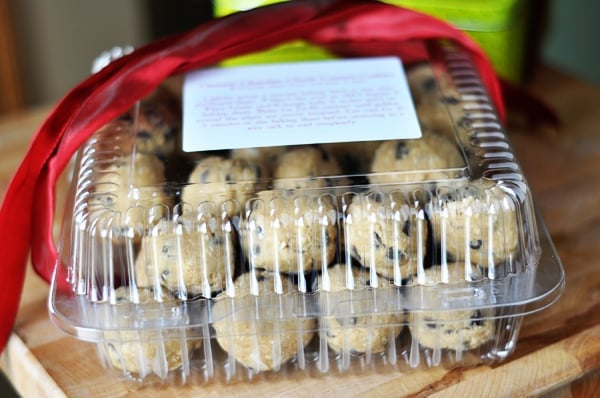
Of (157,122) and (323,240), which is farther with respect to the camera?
(157,122)

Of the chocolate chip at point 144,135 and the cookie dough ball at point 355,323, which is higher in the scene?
the chocolate chip at point 144,135

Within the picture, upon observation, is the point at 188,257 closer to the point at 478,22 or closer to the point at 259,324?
the point at 259,324

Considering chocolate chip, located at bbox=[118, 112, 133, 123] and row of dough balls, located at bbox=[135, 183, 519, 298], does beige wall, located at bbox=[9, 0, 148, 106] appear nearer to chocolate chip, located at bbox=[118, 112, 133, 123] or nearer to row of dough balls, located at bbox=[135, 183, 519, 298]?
chocolate chip, located at bbox=[118, 112, 133, 123]

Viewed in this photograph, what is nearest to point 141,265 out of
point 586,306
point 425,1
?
point 586,306

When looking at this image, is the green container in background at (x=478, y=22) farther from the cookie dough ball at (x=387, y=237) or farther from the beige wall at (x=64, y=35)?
the beige wall at (x=64, y=35)

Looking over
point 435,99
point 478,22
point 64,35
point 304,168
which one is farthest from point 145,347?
point 64,35

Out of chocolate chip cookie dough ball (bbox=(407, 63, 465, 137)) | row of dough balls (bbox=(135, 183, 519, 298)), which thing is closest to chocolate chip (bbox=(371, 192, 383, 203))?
row of dough balls (bbox=(135, 183, 519, 298))

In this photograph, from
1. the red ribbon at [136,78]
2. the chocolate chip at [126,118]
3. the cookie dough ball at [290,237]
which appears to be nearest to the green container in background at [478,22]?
the red ribbon at [136,78]
